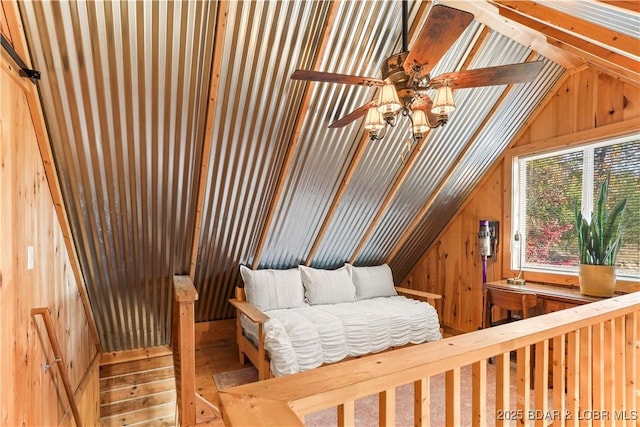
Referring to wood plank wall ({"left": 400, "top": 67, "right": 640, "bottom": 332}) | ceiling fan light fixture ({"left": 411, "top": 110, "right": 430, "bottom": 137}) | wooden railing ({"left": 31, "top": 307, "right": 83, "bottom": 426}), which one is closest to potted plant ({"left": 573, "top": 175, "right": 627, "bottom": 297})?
wood plank wall ({"left": 400, "top": 67, "right": 640, "bottom": 332})

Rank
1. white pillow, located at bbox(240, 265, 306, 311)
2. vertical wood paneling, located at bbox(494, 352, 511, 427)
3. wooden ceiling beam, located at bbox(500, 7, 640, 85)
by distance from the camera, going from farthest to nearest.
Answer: white pillow, located at bbox(240, 265, 306, 311), wooden ceiling beam, located at bbox(500, 7, 640, 85), vertical wood paneling, located at bbox(494, 352, 511, 427)

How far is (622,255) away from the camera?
9.39ft

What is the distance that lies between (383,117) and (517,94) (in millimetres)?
2084

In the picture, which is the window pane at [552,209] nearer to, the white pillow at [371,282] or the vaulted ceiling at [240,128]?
the vaulted ceiling at [240,128]

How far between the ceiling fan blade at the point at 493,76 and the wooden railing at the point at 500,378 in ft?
3.73

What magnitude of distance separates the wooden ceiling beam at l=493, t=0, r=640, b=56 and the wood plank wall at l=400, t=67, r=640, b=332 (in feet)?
4.87

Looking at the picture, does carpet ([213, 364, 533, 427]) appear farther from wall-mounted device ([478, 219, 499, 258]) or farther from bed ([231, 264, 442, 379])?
wall-mounted device ([478, 219, 499, 258])

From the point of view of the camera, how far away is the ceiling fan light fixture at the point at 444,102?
1.70 metres

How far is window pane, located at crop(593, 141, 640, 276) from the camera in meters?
2.75

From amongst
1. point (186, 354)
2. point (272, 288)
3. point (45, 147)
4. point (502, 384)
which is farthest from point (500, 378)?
point (272, 288)

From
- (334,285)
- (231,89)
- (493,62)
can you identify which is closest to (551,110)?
(493,62)

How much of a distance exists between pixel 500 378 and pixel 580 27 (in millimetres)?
1873

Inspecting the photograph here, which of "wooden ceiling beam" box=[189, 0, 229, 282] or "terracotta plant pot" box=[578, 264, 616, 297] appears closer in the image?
"wooden ceiling beam" box=[189, 0, 229, 282]

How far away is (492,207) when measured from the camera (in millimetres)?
3852
